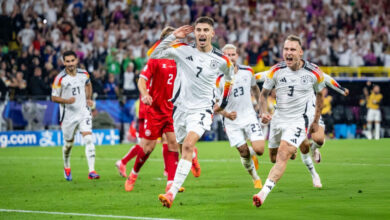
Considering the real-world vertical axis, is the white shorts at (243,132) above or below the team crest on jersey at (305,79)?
below

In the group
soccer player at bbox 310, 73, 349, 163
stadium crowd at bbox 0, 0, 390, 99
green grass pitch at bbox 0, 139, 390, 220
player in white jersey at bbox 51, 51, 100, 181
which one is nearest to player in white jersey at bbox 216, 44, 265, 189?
green grass pitch at bbox 0, 139, 390, 220

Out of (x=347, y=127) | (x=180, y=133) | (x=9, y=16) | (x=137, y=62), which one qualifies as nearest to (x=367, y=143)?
(x=347, y=127)

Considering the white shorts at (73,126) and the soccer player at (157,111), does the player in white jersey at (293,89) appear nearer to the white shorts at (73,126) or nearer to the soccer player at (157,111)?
the soccer player at (157,111)

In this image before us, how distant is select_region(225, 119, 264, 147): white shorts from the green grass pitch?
842 mm

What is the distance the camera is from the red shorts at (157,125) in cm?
1304

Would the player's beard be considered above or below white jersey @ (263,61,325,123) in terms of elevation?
below

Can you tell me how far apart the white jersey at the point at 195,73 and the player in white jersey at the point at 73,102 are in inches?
206

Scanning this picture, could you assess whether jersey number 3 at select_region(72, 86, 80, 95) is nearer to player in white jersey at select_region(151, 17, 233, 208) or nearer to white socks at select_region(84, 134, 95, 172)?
white socks at select_region(84, 134, 95, 172)

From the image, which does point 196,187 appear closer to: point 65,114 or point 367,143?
point 65,114

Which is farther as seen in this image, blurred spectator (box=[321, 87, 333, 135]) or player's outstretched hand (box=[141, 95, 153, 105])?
blurred spectator (box=[321, 87, 333, 135])

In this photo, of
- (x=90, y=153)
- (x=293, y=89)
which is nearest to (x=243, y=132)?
(x=293, y=89)

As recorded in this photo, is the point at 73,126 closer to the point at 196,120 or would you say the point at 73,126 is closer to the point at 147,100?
the point at 147,100

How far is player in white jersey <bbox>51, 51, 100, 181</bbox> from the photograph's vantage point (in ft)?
51.3

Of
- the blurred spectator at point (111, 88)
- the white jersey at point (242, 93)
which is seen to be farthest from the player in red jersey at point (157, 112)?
the blurred spectator at point (111, 88)
